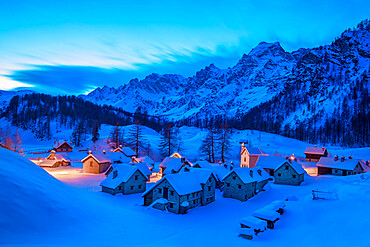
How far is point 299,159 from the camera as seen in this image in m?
77.4

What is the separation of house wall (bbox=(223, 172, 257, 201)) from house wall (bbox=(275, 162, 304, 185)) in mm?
11345

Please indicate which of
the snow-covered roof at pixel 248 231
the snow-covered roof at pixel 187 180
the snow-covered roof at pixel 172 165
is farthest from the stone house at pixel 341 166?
the snow-covered roof at pixel 248 231

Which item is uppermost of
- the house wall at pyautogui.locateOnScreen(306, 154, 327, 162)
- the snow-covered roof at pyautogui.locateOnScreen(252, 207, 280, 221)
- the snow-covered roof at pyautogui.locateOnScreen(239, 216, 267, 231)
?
the house wall at pyautogui.locateOnScreen(306, 154, 327, 162)

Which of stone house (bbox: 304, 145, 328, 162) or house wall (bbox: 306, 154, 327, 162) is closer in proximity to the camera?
stone house (bbox: 304, 145, 328, 162)

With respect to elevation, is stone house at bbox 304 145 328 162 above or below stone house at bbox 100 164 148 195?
above

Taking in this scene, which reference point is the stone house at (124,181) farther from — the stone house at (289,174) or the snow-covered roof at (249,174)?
the stone house at (289,174)

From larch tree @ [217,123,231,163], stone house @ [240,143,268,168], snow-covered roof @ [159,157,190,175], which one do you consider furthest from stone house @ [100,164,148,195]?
stone house @ [240,143,268,168]

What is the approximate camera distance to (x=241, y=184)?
3747 cm

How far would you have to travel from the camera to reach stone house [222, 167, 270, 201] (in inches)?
1473

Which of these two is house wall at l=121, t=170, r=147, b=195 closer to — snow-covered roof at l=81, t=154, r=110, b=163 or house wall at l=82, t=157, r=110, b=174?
snow-covered roof at l=81, t=154, r=110, b=163

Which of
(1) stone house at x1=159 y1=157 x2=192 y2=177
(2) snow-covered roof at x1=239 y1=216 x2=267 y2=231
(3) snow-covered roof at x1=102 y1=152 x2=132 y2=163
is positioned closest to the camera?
(2) snow-covered roof at x1=239 y1=216 x2=267 y2=231

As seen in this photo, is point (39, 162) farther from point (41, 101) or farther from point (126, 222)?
point (41, 101)

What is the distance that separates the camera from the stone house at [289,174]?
46656 millimetres

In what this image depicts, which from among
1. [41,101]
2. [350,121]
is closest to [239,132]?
[350,121]
